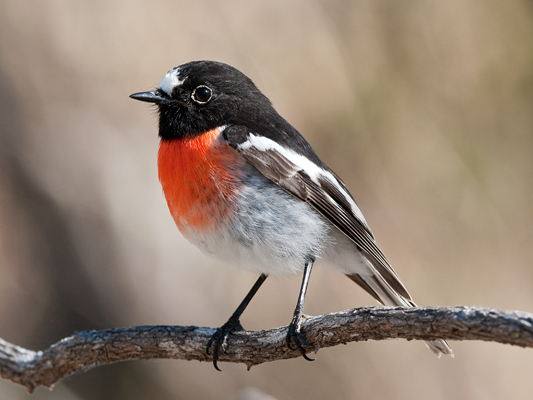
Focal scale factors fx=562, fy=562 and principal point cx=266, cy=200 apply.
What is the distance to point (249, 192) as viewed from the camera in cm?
322

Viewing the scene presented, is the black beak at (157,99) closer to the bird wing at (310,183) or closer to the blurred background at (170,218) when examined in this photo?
the bird wing at (310,183)

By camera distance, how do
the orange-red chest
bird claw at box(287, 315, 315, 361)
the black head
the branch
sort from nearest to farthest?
the branch < bird claw at box(287, 315, 315, 361) < the orange-red chest < the black head

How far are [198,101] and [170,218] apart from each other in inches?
93.1

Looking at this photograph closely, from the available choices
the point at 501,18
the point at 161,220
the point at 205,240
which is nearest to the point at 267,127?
the point at 205,240

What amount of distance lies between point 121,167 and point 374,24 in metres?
3.31

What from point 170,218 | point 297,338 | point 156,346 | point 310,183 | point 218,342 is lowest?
point 156,346

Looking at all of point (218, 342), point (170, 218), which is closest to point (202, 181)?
point (218, 342)

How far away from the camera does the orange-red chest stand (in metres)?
3.17

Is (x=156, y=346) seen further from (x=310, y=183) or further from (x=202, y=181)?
(x=310, y=183)

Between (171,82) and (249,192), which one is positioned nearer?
(249,192)

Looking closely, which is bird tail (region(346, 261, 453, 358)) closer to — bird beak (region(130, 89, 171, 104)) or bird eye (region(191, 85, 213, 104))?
bird eye (region(191, 85, 213, 104))

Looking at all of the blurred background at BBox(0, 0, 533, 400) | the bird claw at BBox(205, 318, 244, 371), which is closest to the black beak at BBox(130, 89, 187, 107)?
the bird claw at BBox(205, 318, 244, 371)

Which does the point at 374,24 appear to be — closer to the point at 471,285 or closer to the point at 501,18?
the point at 501,18

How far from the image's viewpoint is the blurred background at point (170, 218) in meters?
5.65
